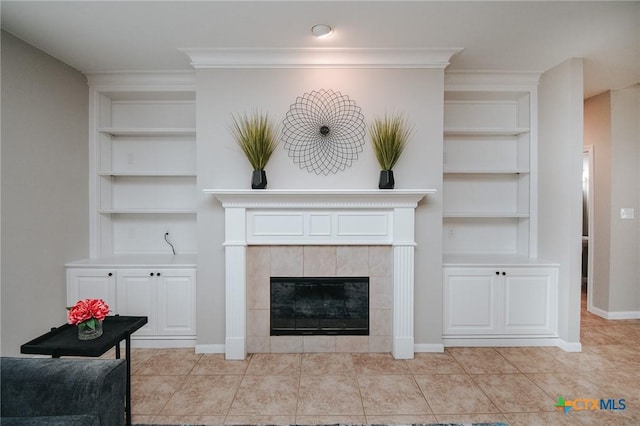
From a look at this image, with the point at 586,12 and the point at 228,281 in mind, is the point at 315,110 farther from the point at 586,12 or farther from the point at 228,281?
the point at 586,12

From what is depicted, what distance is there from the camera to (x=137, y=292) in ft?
9.98

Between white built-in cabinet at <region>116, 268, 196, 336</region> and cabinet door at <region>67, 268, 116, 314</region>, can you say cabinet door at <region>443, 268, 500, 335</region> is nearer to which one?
white built-in cabinet at <region>116, 268, 196, 336</region>

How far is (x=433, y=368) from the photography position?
8.82 ft

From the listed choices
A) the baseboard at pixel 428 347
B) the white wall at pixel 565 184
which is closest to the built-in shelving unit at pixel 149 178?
the baseboard at pixel 428 347

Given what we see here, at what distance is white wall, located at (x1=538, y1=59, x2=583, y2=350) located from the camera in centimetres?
296

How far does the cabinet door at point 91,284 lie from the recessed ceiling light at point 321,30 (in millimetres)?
2760

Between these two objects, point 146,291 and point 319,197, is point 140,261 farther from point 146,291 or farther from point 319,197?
point 319,197

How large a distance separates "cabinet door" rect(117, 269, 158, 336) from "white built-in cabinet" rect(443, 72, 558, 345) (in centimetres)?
273

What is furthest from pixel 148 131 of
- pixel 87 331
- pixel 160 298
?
pixel 87 331

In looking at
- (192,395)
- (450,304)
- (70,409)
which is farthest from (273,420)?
(450,304)

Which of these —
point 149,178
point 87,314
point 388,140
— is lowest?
point 87,314

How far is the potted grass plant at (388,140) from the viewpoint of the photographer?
2824 millimetres

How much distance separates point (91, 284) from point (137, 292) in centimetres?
44

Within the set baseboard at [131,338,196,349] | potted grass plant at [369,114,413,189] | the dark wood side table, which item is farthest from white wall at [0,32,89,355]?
potted grass plant at [369,114,413,189]
